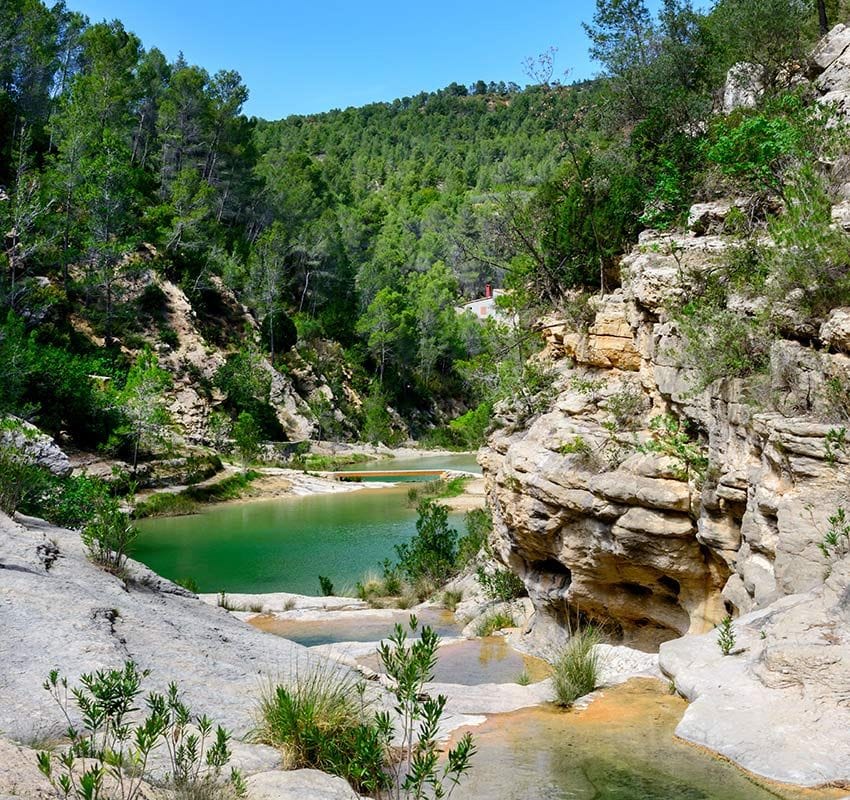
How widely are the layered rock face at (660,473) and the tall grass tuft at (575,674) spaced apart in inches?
68.9

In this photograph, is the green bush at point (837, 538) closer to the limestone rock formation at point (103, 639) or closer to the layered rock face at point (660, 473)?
the layered rock face at point (660, 473)

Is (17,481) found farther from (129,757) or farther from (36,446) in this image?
(129,757)

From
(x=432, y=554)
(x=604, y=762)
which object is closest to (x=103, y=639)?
(x=604, y=762)

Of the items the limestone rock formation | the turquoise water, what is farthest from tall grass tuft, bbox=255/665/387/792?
the turquoise water

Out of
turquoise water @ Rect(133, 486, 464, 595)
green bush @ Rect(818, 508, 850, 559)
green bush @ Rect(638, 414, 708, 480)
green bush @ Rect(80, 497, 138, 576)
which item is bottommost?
turquoise water @ Rect(133, 486, 464, 595)

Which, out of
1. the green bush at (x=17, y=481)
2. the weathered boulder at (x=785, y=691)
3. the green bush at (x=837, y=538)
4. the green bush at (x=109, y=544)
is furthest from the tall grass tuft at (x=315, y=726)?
the green bush at (x=17, y=481)

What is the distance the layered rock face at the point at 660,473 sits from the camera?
7457mm

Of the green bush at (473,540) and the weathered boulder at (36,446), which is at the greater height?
the weathered boulder at (36,446)

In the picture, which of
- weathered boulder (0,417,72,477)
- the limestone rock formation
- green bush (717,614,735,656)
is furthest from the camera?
weathered boulder (0,417,72,477)

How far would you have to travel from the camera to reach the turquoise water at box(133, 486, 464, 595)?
2138cm

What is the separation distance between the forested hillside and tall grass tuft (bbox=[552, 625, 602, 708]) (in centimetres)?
609

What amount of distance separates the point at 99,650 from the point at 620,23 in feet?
64.7

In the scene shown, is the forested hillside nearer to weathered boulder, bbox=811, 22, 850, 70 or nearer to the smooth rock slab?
weathered boulder, bbox=811, 22, 850, 70

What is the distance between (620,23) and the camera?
19.8 m
